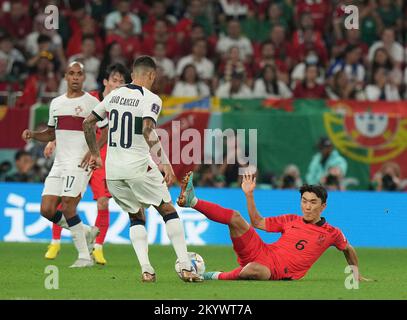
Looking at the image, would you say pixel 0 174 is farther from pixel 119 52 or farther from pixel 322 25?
pixel 322 25

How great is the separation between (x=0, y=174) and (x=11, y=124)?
2.76 feet

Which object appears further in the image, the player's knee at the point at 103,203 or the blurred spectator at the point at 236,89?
the blurred spectator at the point at 236,89

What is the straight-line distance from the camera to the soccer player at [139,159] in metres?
11.0

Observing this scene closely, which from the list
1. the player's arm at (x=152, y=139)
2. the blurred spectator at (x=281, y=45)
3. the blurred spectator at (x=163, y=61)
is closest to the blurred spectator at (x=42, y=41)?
the blurred spectator at (x=163, y=61)

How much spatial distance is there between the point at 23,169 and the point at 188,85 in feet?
11.4

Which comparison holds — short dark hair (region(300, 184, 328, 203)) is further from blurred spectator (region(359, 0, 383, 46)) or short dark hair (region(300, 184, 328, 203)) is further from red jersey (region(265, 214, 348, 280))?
blurred spectator (region(359, 0, 383, 46))

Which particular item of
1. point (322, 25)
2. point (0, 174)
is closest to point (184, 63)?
point (322, 25)

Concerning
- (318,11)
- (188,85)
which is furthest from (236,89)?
(318,11)

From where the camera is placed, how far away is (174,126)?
1861 cm

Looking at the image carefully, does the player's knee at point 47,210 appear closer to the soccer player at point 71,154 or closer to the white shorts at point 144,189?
the soccer player at point 71,154

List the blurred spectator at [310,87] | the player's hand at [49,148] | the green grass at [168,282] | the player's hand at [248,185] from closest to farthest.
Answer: the green grass at [168,282] < the player's hand at [248,185] < the player's hand at [49,148] < the blurred spectator at [310,87]

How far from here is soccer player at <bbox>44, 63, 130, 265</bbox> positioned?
1337 cm

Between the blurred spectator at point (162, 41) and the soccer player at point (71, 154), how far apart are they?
27.7ft

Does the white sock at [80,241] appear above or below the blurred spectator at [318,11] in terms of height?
below
